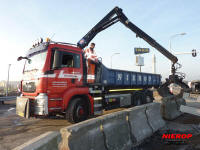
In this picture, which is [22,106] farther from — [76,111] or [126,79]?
[126,79]

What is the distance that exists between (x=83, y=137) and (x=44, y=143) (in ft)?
2.61

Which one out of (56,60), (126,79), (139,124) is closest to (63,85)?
(56,60)

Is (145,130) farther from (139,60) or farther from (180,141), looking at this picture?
(139,60)

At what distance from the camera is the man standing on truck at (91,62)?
6.29m

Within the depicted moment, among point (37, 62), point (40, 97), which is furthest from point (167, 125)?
point (37, 62)

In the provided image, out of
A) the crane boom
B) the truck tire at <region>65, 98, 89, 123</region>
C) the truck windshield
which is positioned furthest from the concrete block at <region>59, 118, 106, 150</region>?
the crane boom

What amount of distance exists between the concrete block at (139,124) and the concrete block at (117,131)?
0.23m

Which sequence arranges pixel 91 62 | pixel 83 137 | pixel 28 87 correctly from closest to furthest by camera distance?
pixel 83 137
pixel 28 87
pixel 91 62

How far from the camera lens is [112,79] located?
7512 millimetres

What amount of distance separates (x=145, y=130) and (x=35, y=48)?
5218mm

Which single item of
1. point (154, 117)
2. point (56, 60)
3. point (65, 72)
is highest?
point (56, 60)

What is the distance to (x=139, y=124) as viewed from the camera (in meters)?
4.00

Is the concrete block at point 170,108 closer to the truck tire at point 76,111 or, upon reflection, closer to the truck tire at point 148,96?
the truck tire at point 148,96

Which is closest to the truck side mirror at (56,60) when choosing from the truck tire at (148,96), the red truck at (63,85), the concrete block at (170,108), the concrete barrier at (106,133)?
the red truck at (63,85)
